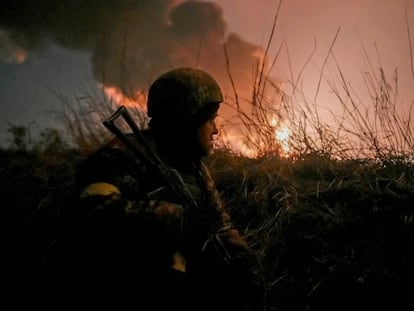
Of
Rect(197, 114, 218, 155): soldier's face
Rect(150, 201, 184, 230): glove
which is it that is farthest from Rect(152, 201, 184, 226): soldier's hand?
Rect(197, 114, 218, 155): soldier's face

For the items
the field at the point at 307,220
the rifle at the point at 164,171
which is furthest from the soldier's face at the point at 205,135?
the field at the point at 307,220

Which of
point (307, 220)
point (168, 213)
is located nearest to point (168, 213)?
point (168, 213)

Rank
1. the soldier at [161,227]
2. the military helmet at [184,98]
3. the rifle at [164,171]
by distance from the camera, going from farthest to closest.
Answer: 1. the military helmet at [184,98]
2. the rifle at [164,171]
3. the soldier at [161,227]

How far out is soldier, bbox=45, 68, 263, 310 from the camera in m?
2.63

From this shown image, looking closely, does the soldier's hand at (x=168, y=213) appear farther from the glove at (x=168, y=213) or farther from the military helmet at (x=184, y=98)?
the military helmet at (x=184, y=98)

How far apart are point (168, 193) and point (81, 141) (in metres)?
2.60

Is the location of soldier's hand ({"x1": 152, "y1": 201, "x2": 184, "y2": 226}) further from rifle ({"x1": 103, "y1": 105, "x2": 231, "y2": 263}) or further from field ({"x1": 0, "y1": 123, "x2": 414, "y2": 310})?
field ({"x1": 0, "y1": 123, "x2": 414, "y2": 310})

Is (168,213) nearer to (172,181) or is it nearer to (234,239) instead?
(172,181)

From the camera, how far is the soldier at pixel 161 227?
8.63 feet

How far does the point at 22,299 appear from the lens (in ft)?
13.0

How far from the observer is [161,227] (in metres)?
2.64

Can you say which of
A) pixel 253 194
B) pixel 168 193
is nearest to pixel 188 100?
pixel 168 193

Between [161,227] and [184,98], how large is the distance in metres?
0.97

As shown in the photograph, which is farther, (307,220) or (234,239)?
(307,220)
